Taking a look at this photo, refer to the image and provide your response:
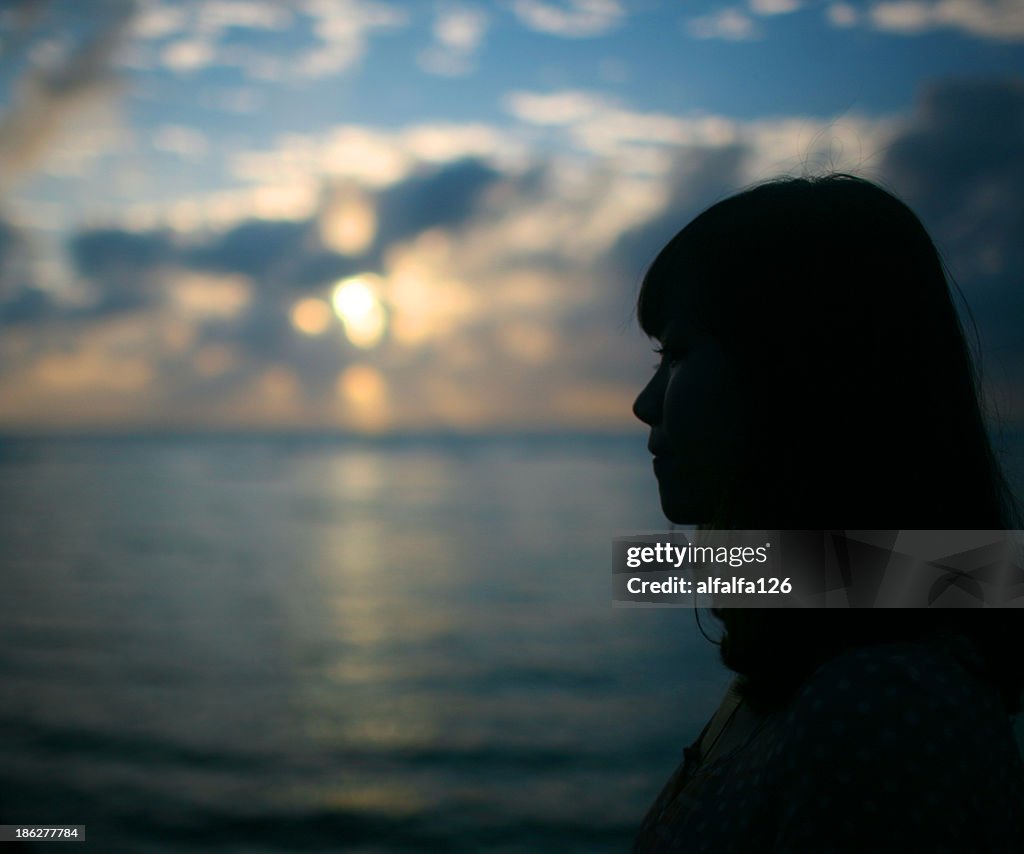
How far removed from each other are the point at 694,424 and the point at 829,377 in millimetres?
188

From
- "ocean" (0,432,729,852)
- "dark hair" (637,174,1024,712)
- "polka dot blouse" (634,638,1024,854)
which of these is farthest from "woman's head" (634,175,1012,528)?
"ocean" (0,432,729,852)

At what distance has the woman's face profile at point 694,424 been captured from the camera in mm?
1064

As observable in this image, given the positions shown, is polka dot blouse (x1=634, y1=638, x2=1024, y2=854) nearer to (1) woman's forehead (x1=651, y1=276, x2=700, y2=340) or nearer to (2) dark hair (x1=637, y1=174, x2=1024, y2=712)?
(2) dark hair (x1=637, y1=174, x2=1024, y2=712)

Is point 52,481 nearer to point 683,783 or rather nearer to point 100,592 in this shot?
point 100,592

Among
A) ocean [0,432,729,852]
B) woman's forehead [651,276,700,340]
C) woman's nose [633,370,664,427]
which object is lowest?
ocean [0,432,729,852]

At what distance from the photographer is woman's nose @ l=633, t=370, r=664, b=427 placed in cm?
121

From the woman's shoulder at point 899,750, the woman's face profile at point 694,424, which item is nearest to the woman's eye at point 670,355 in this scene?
the woman's face profile at point 694,424

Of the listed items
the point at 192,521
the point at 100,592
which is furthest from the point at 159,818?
the point at 192,521

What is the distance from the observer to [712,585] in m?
1.17
